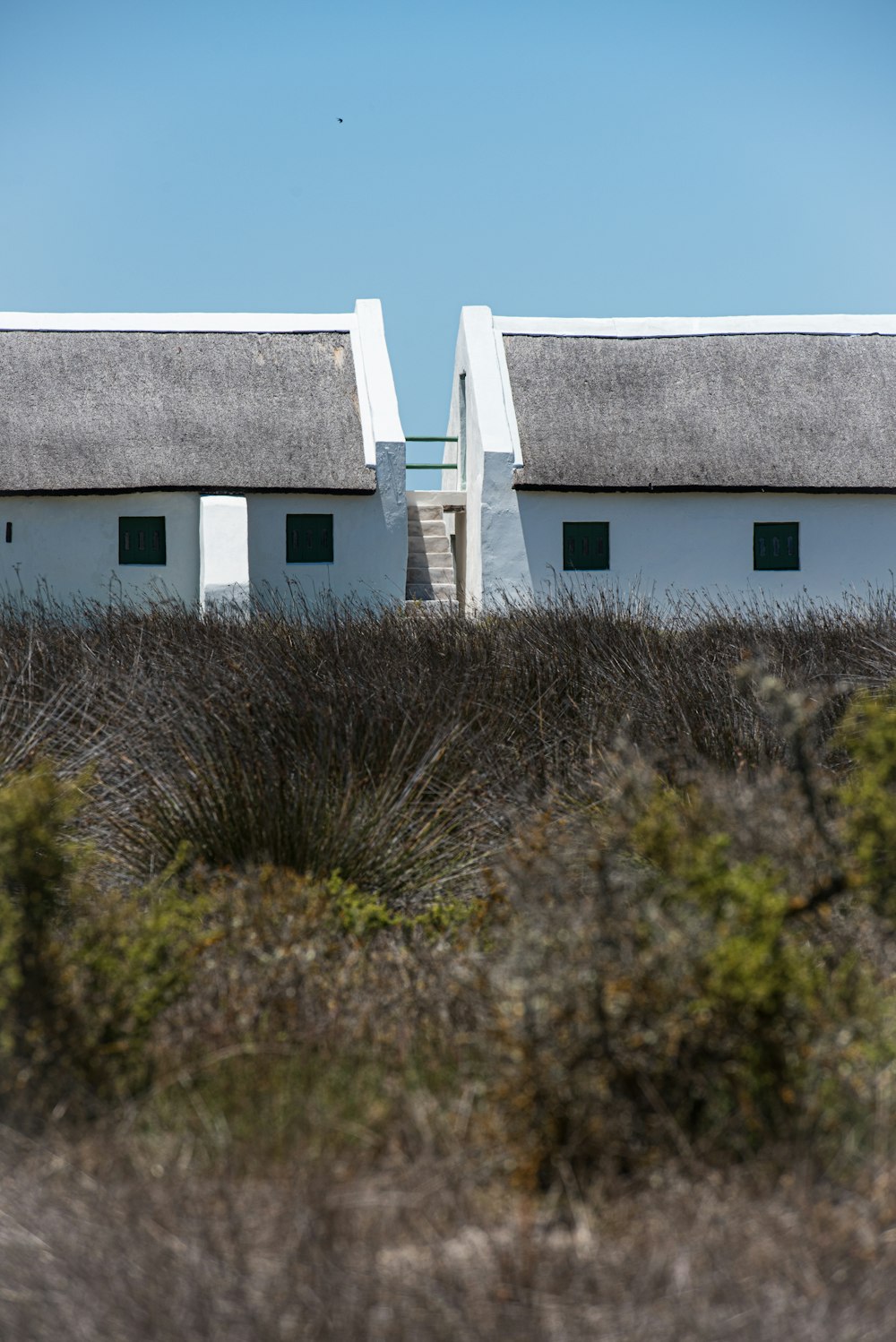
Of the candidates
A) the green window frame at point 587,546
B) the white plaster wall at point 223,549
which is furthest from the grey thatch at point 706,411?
the white plaster wall at point 223,549

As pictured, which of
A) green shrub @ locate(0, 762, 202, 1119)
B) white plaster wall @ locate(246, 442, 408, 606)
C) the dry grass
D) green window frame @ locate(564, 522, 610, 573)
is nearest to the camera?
the dry grass

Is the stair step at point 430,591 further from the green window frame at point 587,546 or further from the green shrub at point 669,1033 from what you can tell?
the green shrub at point 669,1033

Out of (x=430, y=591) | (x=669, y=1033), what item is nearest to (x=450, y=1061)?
(x=669, y=1033)

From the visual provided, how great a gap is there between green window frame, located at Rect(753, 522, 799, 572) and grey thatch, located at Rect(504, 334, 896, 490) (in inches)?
28.1

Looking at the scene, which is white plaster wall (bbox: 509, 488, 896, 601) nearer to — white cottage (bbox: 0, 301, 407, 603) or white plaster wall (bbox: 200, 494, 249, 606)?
white cottage (bbox: 0, 301, 407, 603)

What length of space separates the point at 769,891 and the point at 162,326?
18958 mm

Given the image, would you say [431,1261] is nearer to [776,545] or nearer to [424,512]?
[776,545]

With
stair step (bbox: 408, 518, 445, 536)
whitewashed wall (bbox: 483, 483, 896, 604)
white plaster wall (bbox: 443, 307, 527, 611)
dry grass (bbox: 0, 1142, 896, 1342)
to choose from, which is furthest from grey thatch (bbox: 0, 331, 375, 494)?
dry grass (bbox: 0, 1142, 896, 1342)

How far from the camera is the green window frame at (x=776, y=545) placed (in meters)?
20.5

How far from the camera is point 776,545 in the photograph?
2052 centimetres

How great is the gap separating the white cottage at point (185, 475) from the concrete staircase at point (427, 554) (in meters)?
1.22

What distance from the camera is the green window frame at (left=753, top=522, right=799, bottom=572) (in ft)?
67.2

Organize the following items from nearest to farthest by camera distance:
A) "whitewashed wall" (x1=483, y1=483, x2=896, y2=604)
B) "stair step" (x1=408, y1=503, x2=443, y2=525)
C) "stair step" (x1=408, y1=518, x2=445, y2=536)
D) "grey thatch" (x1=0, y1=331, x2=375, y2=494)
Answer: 1. "grey thatch" (x1=0, y1=331, x2=375, y2=494)
2. "whitewashed wall" (x1=483, y1=483, x2=896, y2=604)
3. "stair step" (x1=408, y1=518, x2=445, y2=536)
4. "stair step" (x1=408, y1=503, x2=443, y2=525)

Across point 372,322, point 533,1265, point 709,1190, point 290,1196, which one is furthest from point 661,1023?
point 372,322
